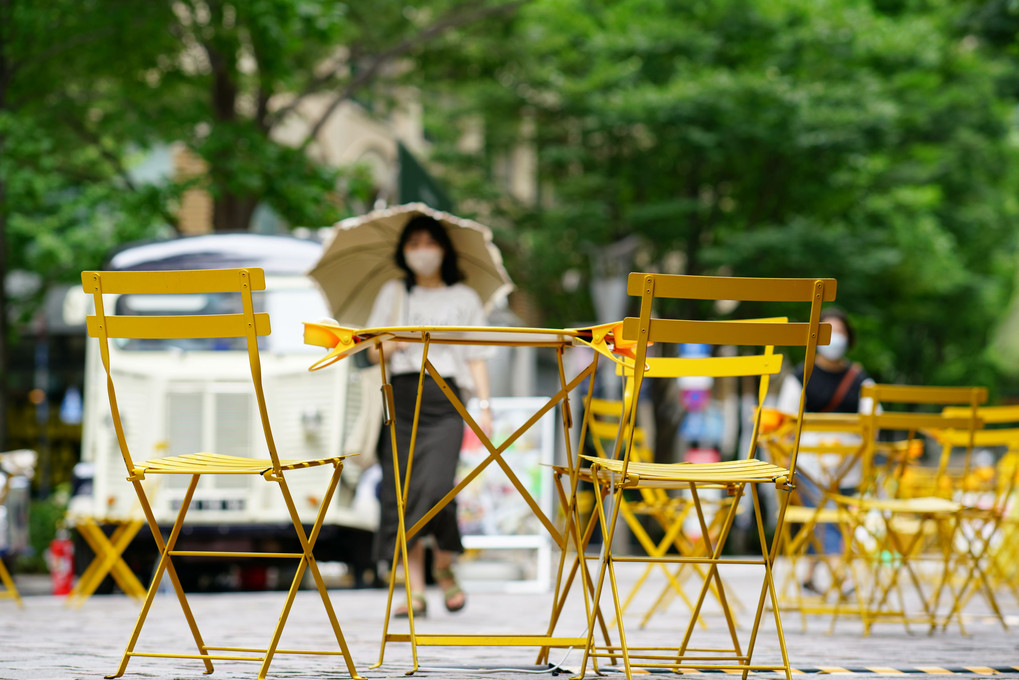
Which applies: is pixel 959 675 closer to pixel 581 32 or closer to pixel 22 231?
pixel 22 231

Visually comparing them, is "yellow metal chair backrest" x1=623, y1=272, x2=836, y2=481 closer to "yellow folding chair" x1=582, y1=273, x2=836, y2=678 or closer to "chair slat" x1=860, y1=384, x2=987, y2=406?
"yellow folding chair" x1=582, y1=273, x2=836, y2=678

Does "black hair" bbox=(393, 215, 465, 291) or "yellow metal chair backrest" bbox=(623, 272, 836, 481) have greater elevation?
"black hair" bbox=(393, 215, 465, 291)

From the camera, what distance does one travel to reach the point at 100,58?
44.6 feet

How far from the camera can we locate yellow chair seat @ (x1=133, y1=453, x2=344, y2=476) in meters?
3.84

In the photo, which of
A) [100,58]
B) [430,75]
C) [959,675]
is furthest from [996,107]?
[959,675]

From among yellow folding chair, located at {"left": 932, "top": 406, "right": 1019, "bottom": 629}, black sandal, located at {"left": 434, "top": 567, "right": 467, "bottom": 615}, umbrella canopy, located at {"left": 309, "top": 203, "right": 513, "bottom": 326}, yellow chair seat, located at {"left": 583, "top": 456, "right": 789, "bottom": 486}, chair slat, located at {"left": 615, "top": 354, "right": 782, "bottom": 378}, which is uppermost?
umbrella canopy, located at {"left": 309, "top": 203, "right": 513, "bottom": 326}

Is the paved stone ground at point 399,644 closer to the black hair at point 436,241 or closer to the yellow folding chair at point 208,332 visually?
the yellow folding chair at point 208,332

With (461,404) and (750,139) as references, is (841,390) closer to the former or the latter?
(461,404)

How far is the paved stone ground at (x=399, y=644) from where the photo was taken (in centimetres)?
433

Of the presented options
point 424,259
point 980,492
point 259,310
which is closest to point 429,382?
point 424,259

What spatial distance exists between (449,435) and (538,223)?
1457cm

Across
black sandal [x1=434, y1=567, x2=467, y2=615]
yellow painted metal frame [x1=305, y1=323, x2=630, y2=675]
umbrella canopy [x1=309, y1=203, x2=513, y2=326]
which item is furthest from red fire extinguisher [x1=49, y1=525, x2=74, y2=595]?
yellow painted metal frame [x1=305, y1=323, x2=630, y2=675]

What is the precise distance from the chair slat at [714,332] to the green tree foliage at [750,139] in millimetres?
13991

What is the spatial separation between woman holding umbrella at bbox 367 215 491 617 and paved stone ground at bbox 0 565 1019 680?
0.37m
